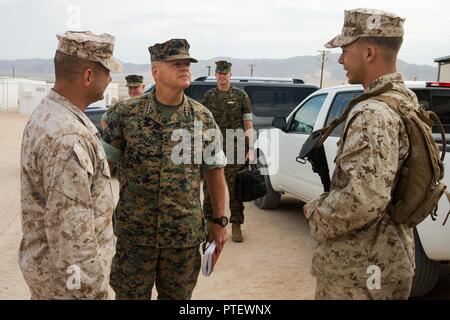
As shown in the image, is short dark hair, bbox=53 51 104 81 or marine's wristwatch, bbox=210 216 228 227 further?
marine's wristwatch, bbox=210 216 228 227

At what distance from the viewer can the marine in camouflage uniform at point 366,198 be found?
2.07m

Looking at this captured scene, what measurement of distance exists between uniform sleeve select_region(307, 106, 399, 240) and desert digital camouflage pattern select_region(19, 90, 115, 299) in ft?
3.25

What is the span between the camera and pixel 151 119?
2.86 meters

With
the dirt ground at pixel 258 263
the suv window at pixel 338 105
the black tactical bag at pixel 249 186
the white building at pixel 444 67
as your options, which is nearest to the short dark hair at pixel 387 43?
the black tactical bag at pixel 249 186

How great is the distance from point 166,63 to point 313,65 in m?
198

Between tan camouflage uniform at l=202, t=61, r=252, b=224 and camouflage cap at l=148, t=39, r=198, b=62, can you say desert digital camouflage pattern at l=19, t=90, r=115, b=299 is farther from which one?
tan camouflage uniform at l=202, t=61, r=252, b=224

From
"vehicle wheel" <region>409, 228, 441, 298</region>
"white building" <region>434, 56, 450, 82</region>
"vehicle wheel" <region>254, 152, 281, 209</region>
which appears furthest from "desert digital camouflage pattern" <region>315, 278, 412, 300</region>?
"white building" <region>434, 56, 450, 82</region>

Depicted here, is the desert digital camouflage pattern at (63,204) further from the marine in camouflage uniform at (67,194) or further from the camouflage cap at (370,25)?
the camouflage cap at (370,25)

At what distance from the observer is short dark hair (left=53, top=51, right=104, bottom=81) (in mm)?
1991

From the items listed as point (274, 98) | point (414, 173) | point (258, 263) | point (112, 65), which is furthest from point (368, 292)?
point (274, 98)

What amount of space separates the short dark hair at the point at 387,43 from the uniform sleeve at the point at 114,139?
1.40m

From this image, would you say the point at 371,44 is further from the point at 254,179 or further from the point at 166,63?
the point at 254,179

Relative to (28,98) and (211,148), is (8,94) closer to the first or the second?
(28,98)
